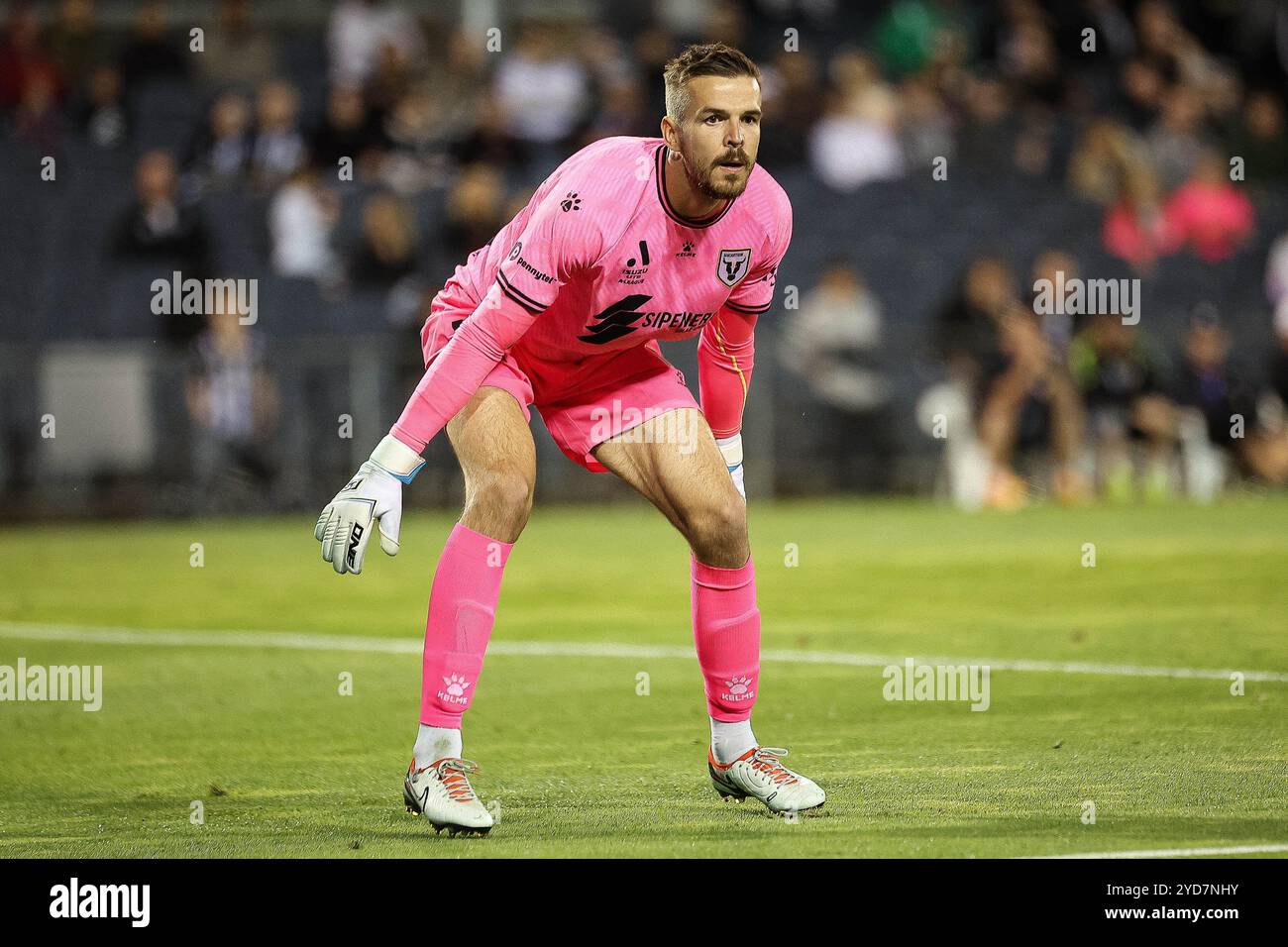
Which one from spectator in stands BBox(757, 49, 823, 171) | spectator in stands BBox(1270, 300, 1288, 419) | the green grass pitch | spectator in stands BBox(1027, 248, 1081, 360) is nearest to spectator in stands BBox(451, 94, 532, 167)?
spectator in stands BBox(757, 49, 823, 171)

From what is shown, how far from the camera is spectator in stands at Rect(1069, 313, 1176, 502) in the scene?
19.1 metres

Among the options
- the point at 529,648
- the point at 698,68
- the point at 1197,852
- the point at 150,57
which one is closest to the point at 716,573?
the point at 698,68

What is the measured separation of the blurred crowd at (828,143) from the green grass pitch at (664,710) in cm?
359

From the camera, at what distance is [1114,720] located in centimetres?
777

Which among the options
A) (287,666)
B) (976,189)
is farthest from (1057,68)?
(287,666)

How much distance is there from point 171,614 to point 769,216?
6870 millimetres

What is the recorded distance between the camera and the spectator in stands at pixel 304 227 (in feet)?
63.2

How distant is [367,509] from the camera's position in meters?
5.91

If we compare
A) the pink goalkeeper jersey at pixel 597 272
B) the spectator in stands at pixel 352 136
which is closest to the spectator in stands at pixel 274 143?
the spectator in stands at pixel 352 136

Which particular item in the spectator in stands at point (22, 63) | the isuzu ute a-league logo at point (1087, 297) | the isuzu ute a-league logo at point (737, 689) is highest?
the spectator in stands at point (22, 63)

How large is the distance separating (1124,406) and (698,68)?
1383cm

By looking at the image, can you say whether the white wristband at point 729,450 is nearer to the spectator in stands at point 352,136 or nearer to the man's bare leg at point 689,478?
the man's bare leg at point 689,478

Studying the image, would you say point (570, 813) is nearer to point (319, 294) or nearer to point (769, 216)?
point (769, 216)

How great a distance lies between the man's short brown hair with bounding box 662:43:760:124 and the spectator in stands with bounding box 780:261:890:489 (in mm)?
13222
